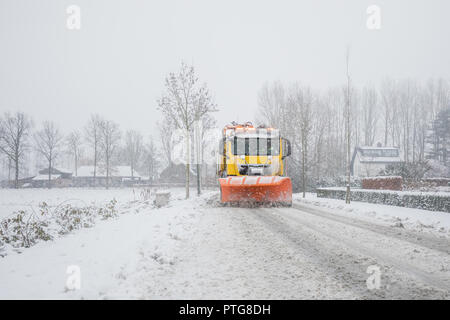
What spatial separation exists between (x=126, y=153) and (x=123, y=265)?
8322 cm

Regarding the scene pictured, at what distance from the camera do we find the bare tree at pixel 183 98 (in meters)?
19.1

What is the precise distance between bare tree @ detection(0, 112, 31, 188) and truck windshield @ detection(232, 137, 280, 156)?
155 ft

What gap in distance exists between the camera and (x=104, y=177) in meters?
61.2

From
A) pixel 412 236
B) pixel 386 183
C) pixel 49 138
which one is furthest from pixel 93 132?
pixel 412 236

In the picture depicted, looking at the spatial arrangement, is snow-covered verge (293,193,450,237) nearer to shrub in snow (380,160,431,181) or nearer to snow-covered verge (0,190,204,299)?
snow-covered verge (0,190,204,299)

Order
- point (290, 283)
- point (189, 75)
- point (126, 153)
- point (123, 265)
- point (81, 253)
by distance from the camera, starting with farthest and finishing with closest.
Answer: point (126, 153) → point (189, 75) → point (81, 253) → point (123, 265) → point (290, 283)

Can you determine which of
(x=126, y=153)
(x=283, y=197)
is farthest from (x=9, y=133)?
(x=283, y=197)

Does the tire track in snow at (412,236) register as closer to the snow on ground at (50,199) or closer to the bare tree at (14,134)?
the snow on ground at (50,199)

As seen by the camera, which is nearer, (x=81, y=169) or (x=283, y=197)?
(x=283, y=197)

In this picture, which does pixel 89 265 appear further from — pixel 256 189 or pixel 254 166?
pixel 254 166

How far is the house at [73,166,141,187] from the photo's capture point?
6058 cm

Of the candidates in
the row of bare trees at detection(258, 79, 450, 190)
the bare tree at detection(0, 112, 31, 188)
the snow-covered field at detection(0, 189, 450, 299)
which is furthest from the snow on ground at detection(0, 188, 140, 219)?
the row of bare trees at detection(258, 79, 450, 190)

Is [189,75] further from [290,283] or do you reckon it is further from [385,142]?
[385,142]

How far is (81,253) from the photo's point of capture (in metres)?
4.43
